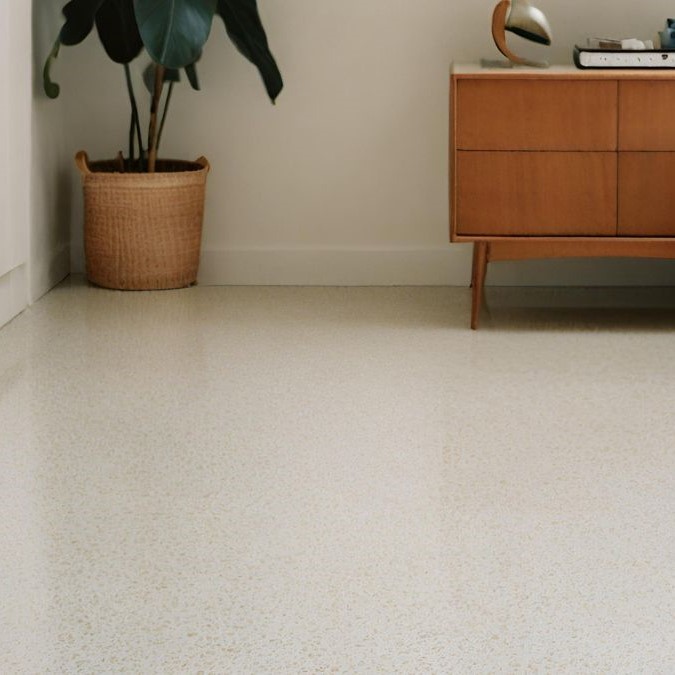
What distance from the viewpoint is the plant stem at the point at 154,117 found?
12.6 ft

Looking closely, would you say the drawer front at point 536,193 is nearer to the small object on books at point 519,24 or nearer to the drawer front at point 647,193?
the drawer front at point 647,193

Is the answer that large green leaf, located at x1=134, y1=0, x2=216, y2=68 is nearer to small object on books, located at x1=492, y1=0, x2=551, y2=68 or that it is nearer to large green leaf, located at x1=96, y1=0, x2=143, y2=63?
large green leaf, located at x1=96, y1=0, x2=143, y2=63

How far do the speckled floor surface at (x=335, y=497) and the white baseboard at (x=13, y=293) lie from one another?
6cm

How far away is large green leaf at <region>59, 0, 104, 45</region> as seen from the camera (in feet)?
11.9

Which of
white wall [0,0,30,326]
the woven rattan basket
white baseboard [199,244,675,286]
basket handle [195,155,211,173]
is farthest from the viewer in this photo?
white baseboard [199,244,675,286]

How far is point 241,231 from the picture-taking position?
13.5 ft

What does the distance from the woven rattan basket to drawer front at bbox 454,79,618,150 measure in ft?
3.12

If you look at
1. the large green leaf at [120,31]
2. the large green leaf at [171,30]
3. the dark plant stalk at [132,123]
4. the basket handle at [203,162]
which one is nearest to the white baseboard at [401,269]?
the basket handle at [203,162]

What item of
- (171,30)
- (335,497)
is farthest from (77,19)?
(335,497)

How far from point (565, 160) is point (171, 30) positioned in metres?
1.15

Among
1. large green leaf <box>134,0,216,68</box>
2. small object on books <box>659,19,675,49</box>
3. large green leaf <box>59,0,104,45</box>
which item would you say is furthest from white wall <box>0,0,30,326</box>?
small object on books <box>659,19,675,49</box>

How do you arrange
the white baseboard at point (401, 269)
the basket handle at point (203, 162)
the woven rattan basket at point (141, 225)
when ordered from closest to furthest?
the woven rattan basket at point (141, 225) < the basket handle at point (203, 162) < the white baseboard at point (401, 269)

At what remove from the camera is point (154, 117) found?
3854mm

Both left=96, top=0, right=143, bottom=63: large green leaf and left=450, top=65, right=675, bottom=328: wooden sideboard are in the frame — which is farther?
left=96, top=0, right=143, bottom=63: large green leaf
